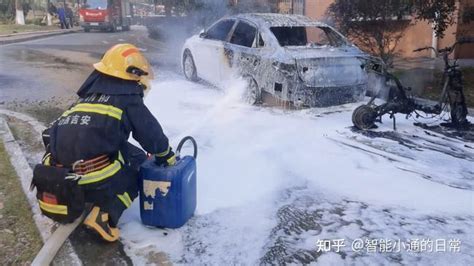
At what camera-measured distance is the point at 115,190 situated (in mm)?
3139

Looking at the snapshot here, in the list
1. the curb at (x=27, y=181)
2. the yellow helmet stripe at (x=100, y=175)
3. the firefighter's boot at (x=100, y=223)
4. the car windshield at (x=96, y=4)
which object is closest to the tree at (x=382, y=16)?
the curb at (x=27, y=181)

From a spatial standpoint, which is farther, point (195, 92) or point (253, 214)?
point (195, 92)

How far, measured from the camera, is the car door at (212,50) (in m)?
8.08

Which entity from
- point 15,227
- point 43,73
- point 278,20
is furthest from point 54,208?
point 43,73

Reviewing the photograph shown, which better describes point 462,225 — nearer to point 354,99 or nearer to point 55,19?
point 354,99

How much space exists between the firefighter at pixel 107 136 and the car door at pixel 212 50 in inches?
191

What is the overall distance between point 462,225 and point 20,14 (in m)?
31.8

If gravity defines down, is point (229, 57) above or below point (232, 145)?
above

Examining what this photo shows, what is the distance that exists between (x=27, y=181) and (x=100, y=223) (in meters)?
1.46

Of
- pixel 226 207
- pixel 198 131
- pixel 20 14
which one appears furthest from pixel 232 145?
pixel 20 14

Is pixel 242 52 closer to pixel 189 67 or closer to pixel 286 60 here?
pixel 286 60

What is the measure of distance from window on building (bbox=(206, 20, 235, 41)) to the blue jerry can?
5143 mm

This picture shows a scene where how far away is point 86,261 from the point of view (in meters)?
3.02

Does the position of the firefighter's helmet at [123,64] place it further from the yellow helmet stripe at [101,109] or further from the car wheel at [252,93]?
the car wheel at [252,93]
